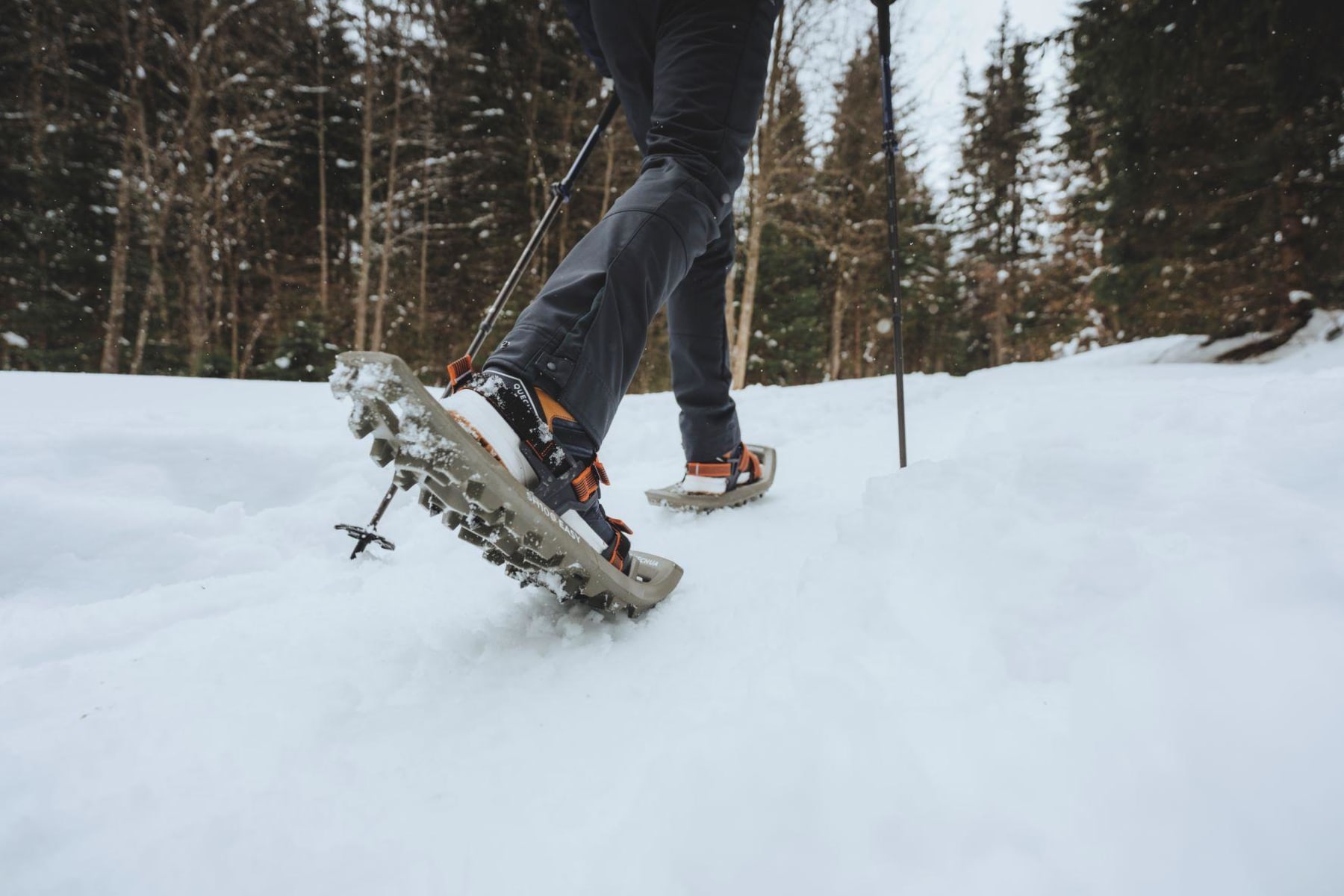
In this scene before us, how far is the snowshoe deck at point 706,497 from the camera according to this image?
1881mm

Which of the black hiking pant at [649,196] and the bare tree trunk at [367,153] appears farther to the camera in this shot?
the bare tree trunk at [367,153]

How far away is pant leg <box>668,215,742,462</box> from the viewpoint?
1.77 meters

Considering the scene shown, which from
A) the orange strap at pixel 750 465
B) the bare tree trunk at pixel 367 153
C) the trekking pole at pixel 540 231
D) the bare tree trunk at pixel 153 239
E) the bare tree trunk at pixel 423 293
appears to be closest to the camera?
the trekking pole at pixel 540 231

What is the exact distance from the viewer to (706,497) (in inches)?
73.9

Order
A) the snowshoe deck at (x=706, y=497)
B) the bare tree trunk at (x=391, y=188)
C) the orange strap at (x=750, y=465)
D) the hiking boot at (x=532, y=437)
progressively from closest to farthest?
the hiking boot at (x=532, y=437)
the snowshoe deck at (x=706, y=497)
the orange strap at (x=750, y=465)
the bare tree trunk at (x=391, y=188)

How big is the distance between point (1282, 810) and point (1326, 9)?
7.51m

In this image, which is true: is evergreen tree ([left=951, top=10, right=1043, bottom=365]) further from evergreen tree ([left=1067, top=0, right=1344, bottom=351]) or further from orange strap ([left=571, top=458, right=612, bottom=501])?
orange strap ([left=571, top=458, right=612, bottom=501])

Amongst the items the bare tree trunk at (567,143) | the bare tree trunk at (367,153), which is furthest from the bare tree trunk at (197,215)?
the bare tree trunk at (567,143)

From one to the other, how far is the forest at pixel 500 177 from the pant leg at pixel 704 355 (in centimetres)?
587

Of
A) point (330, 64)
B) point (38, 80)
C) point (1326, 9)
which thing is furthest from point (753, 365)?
point (38, 80)

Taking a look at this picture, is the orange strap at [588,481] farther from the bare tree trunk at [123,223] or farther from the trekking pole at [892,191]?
the bare tree trunk at [123,223]

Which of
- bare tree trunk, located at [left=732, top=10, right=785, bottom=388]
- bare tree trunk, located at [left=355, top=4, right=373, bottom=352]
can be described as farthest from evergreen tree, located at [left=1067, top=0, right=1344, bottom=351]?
bare tree trunk, located at [left=355, top=4, right=373, bottom=352]

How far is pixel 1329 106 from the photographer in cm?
603

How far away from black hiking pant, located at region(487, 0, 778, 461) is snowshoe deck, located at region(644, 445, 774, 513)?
0.84m
